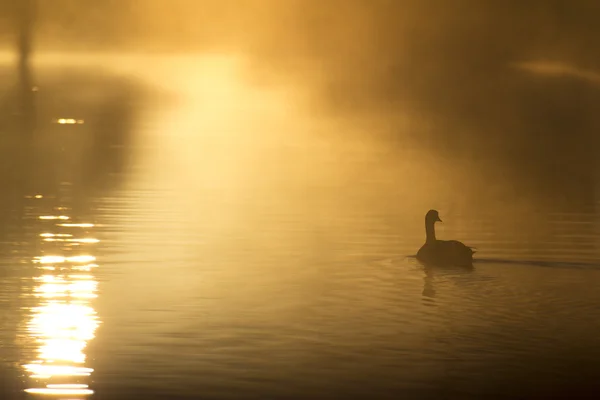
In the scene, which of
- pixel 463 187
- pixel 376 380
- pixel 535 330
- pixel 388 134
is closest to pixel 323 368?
pixel 376 380

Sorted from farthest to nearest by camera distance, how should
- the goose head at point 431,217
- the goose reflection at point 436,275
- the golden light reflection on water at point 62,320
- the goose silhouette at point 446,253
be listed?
1. the goose head at point 431,217
2. the goose silhouette at point 446,253
3. the goose reflection at point 436,275
4. the golden light reflection on water at point 62,320

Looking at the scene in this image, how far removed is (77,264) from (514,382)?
12.2 metres

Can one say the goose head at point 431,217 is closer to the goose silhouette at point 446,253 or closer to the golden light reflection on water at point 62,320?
the goose silhouette at point 446,253

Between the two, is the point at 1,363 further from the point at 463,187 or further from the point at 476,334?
the point at 463,187

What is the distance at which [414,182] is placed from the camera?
54062 mm

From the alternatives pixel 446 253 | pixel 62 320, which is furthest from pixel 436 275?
pixel 62 320

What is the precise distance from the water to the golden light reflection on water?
0.14 ft

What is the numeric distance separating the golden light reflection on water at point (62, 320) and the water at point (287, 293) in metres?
0.04

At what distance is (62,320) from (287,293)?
15.3ft

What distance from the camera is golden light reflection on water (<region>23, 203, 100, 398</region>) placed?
1794 cm

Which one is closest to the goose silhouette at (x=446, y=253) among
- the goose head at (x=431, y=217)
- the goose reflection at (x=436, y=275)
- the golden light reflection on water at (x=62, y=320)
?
the goose reflection at (x=436, y=275)

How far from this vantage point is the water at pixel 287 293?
18.4 m

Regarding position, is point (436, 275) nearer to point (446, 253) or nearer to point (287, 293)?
point (446, 253)

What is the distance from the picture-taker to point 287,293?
81.6 feet
